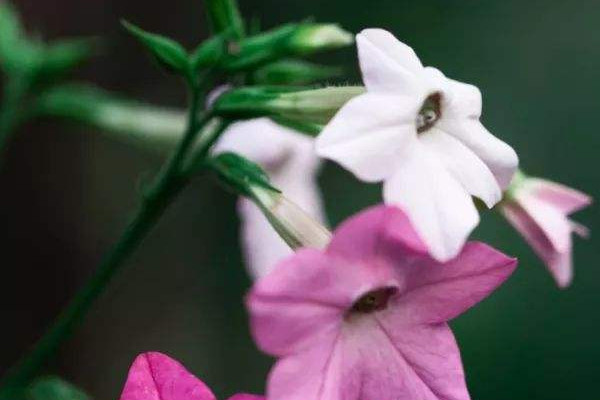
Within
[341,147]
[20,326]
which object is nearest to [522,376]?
[20,326]

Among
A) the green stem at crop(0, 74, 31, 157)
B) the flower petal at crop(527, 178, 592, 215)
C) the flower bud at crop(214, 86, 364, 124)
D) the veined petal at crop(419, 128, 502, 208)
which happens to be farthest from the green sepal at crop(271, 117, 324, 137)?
the green stem at crop(0, 74, 31, 157)

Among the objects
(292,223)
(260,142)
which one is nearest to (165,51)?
(292,223)

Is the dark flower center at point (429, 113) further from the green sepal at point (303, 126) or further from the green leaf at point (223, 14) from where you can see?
the green leaf at point (223, 14)

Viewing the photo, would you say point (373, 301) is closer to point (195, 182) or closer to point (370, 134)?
point (370, 134)

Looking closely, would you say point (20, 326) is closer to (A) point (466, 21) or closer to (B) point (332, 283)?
(A) point (466, 21)

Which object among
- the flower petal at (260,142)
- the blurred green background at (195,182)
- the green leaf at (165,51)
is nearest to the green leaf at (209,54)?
the green leaf at (165,51)
